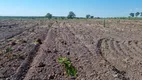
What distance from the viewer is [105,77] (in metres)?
9.28

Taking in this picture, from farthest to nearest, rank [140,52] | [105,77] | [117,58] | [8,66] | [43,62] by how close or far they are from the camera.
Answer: [140,52] → [117,58] → [43,62] → [8,66] → [105,77]

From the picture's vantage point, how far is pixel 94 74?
967cm

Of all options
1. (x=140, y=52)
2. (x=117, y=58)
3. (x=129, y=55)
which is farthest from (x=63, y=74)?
(x=140, y=52)

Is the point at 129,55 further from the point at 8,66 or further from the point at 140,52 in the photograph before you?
the point at 8,66

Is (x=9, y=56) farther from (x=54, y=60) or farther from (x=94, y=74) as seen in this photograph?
(x=94, y=74)

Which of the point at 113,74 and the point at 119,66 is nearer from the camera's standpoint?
the point at 113,74

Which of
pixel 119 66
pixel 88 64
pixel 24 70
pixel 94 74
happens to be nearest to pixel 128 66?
pixel 119 66

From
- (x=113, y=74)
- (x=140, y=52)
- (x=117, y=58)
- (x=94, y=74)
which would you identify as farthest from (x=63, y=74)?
(x=140, y=52)

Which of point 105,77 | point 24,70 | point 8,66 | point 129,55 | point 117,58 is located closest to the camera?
point 105,77

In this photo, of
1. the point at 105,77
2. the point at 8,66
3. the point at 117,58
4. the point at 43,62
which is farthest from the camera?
the point at 117,58

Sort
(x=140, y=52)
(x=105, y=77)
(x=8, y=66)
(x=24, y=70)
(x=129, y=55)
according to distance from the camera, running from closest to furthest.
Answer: (x=105, y=77)
(x=24, y=70)
(x=8, y=66)
(x=129, y=55)
(x=140, y=52)

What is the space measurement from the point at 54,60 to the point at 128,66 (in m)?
3.28

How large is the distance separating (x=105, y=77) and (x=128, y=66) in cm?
245

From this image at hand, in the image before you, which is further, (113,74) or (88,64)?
(88,64)
